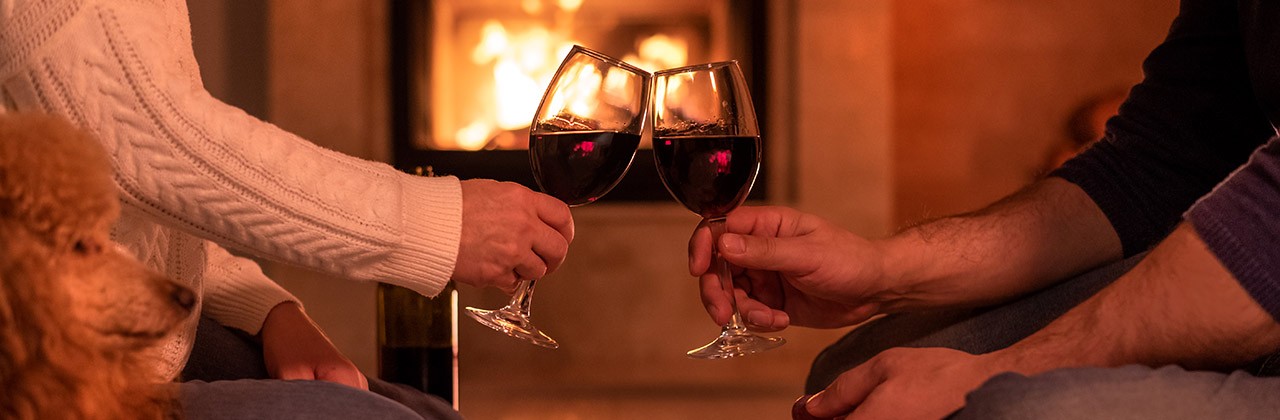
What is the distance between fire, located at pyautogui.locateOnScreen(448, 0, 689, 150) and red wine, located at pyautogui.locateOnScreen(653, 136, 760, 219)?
220 cm

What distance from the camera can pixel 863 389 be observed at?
2.96ft

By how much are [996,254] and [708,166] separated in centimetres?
36

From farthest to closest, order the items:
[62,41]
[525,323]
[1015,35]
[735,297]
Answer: [1015,35] → [735,297] → [525,323] → [62,41]

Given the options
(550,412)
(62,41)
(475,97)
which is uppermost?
(62,41)

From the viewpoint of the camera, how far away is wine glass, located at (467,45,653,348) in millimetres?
1075

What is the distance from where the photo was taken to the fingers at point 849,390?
897 mm

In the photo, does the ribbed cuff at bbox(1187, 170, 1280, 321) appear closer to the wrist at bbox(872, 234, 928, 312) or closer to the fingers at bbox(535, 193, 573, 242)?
the wrist at bbox(872, 234, 928, 312)

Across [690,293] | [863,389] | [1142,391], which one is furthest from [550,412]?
[1142,391]

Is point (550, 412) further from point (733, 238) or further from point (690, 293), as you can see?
point (733, 238)

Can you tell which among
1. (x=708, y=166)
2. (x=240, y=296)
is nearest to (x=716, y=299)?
(x=708, y=166)

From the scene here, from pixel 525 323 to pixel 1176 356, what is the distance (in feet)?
1.82

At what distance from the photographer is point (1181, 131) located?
1.25 m

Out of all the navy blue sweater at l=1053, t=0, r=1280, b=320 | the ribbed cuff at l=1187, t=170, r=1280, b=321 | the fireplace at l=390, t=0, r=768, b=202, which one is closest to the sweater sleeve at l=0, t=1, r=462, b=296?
the ribbed cuff at l=1187, t=170, r=1280, b=321

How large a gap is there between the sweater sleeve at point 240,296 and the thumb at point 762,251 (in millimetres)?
468
